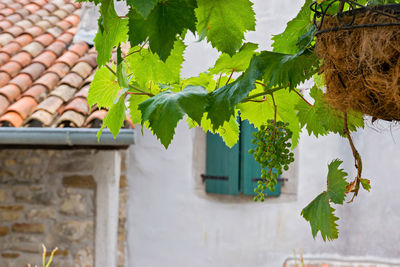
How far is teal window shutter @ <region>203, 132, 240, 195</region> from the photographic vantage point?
4434 millimetres

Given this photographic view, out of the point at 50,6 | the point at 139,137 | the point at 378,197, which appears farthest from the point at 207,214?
the point at 50,6

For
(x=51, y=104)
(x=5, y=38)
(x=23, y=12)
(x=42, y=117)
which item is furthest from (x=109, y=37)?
(x=23, y=12)

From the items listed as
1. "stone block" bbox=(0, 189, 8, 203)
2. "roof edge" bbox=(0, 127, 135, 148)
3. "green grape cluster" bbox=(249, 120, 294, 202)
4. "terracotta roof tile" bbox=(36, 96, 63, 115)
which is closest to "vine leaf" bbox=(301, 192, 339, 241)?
"green grape cluster" bbox=(249, 120, 294, 202)

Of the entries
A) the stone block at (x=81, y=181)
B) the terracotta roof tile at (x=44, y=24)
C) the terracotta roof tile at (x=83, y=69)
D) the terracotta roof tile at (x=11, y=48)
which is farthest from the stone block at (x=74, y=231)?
the terracotta roof tile at (x=44, y=24)

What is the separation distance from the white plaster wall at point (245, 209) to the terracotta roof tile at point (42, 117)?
1.34m

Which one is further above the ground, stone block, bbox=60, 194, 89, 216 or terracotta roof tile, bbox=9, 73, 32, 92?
terracotta roof tile, bbox=9, 73, 32, 92

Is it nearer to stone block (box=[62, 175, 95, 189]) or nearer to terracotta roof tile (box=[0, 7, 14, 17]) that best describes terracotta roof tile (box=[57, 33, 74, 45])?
terracotta roof tile (box=[0, 7, 14, 17])

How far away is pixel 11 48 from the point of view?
4.23 meters

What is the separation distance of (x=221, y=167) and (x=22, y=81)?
1.91 metres

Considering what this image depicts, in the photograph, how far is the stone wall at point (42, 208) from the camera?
3773 millimetres

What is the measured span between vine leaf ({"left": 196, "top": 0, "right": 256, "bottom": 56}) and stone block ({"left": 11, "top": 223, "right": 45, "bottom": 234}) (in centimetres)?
336

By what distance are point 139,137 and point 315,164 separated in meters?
1.72

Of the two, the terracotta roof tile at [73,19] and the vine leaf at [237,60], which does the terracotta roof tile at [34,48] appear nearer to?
the terracotta roof tile at [73,19]

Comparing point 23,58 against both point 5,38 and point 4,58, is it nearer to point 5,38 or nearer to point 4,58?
point 4,58
